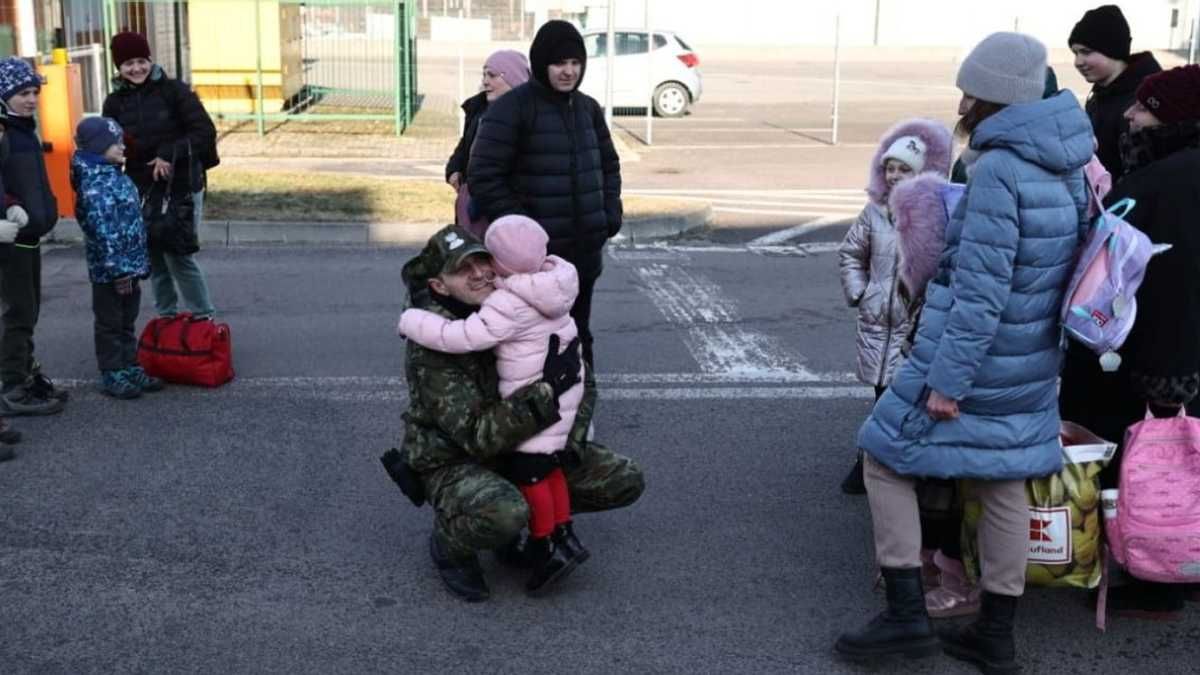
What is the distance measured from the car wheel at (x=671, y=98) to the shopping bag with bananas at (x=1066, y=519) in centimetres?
2001

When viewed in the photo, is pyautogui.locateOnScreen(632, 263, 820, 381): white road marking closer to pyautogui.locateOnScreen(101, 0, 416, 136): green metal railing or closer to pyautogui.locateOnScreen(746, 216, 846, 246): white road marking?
pyautogui.locateOnScreen(746, 216, 846, 246): white road marking

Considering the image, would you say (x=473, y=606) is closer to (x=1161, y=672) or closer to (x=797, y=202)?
(x=1161, y=672)

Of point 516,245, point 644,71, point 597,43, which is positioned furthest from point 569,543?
point 597,43

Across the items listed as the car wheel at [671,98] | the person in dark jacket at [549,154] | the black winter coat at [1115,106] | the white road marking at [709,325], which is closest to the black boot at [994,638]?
the black winter coat at [1115,106]

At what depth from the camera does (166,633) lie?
4.22 meters

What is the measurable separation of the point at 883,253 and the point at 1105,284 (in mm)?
1633

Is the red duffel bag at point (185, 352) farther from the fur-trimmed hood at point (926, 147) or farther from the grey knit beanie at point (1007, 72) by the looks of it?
the grey knit beanie at point (1007, 72)

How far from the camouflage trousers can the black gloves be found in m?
0.27

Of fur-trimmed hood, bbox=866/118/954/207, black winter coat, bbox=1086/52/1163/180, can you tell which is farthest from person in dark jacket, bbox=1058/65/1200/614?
black winter coat, bbox=1086/52/1163/180

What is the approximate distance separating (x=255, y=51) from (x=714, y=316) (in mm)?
13091

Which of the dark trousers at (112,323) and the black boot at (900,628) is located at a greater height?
the dark trousers at (112,323)

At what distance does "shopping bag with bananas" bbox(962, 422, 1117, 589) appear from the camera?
4043mm

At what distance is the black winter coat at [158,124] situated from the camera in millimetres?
7273

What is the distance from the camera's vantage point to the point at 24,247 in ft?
20.5
